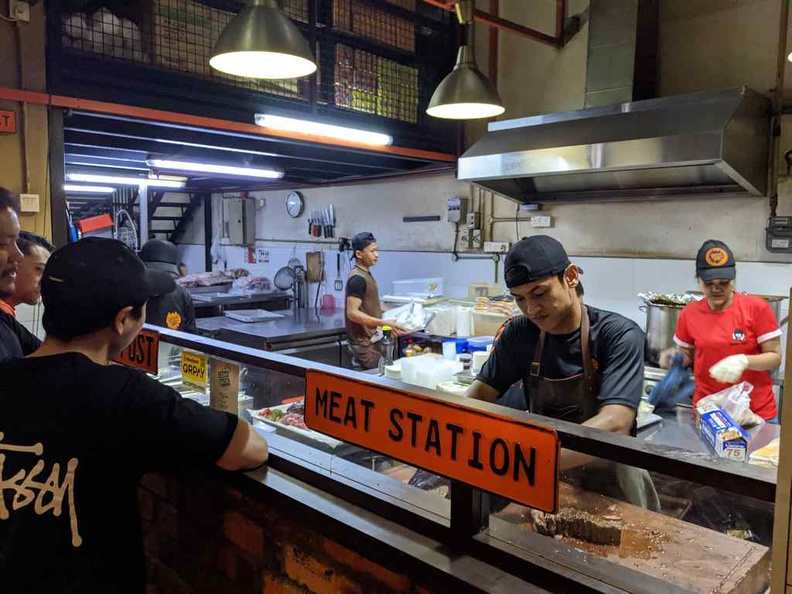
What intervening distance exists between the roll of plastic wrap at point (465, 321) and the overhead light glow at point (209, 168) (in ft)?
8.28

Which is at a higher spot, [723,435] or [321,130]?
[321,130]

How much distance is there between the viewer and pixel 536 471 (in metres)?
0.88

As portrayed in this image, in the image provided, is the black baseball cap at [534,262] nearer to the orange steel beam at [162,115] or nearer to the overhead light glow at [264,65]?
the overhead light glow at [264,65]

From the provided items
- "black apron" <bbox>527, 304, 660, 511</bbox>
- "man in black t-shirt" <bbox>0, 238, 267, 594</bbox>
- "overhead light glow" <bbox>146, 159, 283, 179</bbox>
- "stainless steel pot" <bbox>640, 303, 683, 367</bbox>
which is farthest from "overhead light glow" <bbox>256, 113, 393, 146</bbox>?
"man in black t-shirt" <bbox>0, 238, 267, 594</bbox>

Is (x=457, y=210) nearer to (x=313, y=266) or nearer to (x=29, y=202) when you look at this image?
(x=313, y=266)

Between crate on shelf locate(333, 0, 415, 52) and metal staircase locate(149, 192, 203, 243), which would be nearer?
crate on shelf locate(333, 0, 415, 52)

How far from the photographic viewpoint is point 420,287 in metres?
5.54

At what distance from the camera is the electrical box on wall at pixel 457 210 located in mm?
5391

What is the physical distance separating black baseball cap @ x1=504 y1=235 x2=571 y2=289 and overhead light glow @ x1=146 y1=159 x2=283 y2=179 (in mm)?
4240

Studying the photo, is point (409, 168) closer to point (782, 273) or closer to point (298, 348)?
point (298, 348)

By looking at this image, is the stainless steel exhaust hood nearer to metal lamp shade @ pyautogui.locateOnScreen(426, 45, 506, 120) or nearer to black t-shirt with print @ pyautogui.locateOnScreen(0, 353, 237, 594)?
metal lamp shade @ pyautogui.locateOnScreen(426, 45, 506, 120)

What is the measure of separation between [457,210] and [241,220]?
357 centimetres

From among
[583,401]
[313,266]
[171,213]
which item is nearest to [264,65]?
[583,401]

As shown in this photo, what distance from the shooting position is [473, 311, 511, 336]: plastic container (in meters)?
4.50
